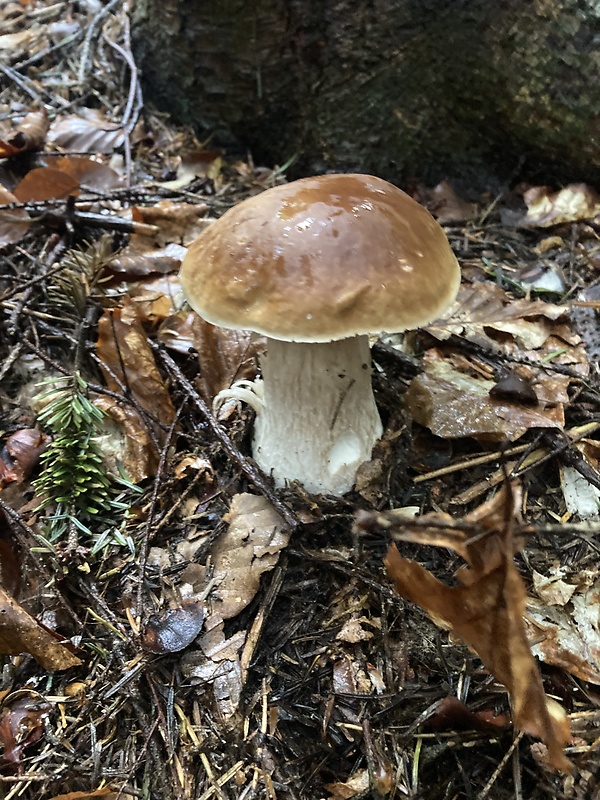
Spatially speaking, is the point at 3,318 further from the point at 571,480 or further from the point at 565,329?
the point at 565,329

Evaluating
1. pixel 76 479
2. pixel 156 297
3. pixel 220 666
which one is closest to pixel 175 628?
pixel 220 666

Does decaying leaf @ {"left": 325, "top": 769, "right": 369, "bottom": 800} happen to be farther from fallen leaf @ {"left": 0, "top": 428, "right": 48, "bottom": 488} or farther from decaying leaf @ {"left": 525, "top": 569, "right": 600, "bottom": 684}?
fallen leaf @ {"left": 0, "top": 428, "right": 48, "bottom": 488}

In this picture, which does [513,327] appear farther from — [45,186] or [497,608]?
[45,186]

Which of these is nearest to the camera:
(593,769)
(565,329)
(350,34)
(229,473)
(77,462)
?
(593,769)

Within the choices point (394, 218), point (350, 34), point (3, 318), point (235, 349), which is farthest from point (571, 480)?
point (350, 34)

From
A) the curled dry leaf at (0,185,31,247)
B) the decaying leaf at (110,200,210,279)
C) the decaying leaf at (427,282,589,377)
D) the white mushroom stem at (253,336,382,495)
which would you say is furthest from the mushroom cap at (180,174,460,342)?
the curled dry leaf at (0,185,31,247)

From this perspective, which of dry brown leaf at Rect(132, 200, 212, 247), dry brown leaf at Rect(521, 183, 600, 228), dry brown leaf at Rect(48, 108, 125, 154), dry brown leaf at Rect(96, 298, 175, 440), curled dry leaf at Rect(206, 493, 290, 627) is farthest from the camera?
dry brown leaf at Rect(48, 108, 125, 154)

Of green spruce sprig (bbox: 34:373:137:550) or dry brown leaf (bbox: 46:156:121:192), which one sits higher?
dry brown leaf (bbox: 46:156:121:192)
